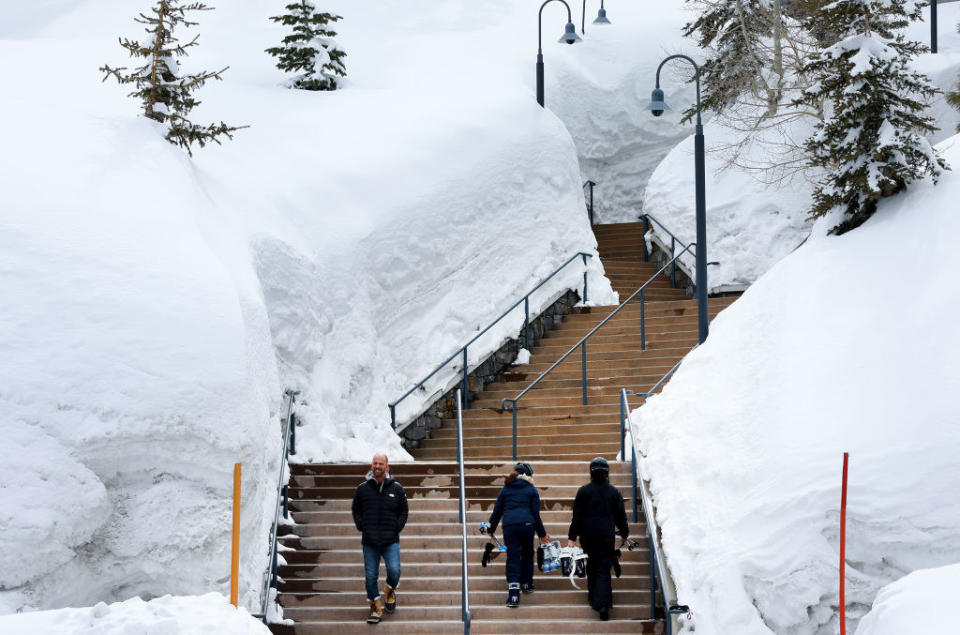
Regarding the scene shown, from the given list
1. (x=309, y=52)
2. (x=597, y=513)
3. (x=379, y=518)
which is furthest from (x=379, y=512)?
(x=309, y=52)

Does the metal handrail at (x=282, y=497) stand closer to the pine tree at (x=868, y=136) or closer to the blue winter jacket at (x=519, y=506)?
the blue winter jacket at (x=519, y=506)

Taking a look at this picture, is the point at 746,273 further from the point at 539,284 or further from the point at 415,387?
the point at 415,387

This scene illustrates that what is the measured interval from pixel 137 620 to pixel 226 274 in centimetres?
590

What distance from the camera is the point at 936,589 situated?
618 cm

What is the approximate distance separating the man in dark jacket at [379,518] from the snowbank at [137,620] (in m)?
3.68

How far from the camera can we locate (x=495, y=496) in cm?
1242

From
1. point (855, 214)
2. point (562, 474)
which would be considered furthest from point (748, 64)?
point (562, 474)

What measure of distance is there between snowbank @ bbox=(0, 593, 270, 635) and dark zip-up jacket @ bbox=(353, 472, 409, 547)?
367 cm

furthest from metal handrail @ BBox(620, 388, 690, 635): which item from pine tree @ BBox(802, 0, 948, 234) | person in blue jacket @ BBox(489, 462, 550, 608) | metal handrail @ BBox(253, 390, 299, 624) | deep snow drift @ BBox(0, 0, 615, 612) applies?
pine tree @ BBox(802, 0, 948, 234)

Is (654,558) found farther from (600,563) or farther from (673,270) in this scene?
(673,270)

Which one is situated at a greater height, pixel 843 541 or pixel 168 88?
pixel 168 88

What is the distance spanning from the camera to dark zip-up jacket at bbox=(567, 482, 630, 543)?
990 cm

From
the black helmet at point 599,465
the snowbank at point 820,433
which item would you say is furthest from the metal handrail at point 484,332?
the black helmet at point 599,465

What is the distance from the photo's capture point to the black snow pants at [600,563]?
994 cm
